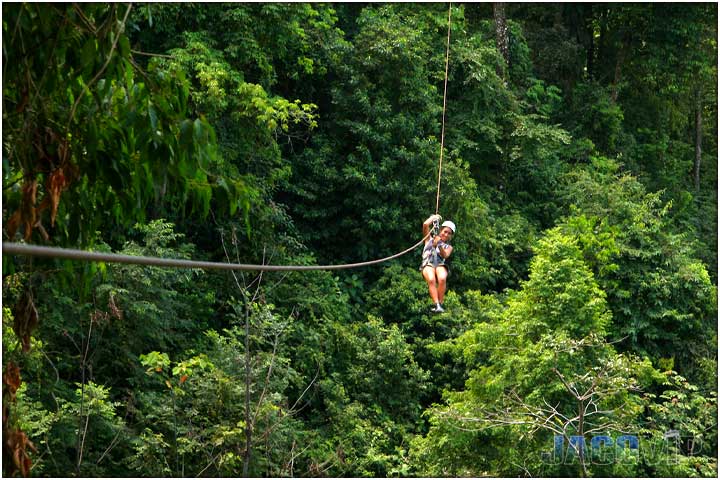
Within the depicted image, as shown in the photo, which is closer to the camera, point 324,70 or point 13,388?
point 13,388

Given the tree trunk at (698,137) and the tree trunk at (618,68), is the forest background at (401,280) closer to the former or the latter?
the tree trunk at (618,68)

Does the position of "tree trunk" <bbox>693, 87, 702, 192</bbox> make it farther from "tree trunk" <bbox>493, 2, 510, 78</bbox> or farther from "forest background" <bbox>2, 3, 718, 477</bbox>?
"tree trunk" <bbox>493, 2, 510, 78</bbox>

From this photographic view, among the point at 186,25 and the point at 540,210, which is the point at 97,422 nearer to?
the point at 186,25

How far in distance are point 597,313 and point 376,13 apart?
5.40 metres

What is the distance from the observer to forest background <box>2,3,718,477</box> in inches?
396

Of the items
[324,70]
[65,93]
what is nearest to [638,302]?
[324,70]

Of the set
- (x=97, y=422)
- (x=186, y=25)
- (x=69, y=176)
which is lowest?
(x=97, y=422)

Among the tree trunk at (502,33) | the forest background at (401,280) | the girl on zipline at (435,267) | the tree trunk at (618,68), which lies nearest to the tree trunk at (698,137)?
the forest background at (401,280)

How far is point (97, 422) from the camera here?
32.3 ft

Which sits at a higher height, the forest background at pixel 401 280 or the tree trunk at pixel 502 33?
the tree trunk at pixel 502 33

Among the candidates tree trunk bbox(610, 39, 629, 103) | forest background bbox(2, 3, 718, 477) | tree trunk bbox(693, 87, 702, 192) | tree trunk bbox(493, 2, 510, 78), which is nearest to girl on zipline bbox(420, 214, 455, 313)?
forest background bbox(2, 3, 718, 477)

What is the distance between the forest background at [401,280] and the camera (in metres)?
10.1

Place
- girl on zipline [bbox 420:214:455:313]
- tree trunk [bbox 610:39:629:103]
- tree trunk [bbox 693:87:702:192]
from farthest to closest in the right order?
tree trunk [bbox 693:87:702:192]
tree trunk [bbox 610:39:629:103]
girl on zipline [bbox 420:214:455:313]

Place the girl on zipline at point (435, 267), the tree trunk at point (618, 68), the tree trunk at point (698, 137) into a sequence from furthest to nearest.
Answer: the tree trunk at point (698, 137), the tree trunk at point (618, 68), the girl on zipline at point (435, 267)
